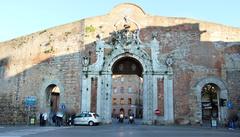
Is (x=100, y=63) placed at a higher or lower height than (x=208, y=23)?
lower

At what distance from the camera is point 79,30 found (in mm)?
22500

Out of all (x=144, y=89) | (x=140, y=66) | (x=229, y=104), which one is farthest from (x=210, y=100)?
(x=144, y=89)

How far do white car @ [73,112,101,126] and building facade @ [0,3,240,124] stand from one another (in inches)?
21.9

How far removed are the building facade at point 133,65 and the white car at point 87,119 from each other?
56 centimetres

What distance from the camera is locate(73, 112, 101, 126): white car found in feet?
66.5

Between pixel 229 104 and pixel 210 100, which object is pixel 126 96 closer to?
pixel 210 100

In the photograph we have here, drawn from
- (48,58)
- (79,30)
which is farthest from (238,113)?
(48,58)

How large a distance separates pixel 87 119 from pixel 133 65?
5667mm

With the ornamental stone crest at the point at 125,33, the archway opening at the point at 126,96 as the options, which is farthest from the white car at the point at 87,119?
the archway opening at the point at 126,96

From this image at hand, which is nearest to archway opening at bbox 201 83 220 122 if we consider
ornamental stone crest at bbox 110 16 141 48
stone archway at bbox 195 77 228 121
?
stone archway at bbox 195 77 228 121

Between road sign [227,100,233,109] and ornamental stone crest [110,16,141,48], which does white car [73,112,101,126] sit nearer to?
ornamental stone crest [110,16,141,48]

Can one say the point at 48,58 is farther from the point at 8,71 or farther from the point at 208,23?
the point at 208,23

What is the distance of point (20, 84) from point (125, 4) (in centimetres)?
979

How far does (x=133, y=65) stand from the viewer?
23453 millimetres
